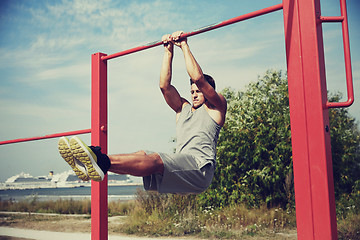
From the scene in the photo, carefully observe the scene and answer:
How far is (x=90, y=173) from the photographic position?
2.25m

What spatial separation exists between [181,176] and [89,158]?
703 millimetres

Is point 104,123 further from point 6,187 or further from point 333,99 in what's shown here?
point 6,187

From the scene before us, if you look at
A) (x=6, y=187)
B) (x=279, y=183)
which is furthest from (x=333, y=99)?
(x=6, y=187)

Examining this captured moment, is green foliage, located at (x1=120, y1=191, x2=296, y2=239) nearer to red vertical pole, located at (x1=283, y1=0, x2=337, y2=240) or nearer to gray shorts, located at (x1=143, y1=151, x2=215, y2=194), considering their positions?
gray shorts, located at (x1=143, y1=151, x2=215, y2=194)

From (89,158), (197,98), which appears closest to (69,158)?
(89,158)

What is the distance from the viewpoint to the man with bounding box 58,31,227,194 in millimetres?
2285

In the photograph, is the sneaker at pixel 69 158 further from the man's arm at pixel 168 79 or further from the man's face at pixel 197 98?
the man's face at pixel 197 98

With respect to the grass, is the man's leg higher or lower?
higher

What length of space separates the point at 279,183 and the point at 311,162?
4.83m

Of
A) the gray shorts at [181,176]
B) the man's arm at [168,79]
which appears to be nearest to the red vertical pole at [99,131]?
the man's arm at [168,79]

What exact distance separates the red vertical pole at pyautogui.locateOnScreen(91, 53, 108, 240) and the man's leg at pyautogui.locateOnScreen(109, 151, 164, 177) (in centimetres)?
83

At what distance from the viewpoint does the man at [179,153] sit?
2.29 meters

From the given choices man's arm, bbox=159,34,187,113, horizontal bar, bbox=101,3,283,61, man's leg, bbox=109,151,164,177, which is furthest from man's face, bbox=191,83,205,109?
man's leg, bbox=109,151,164,177

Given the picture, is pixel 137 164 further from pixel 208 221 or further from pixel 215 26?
pixel 208 221
